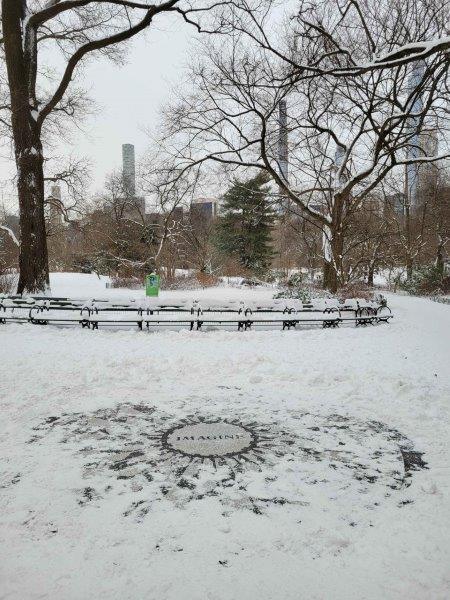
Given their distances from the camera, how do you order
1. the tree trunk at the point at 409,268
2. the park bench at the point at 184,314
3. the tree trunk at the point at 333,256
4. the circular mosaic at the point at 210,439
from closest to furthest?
1. the circular mosaic at the point at 210,439
2. the park bench at the point at 184,314
3. the tree trunk at the point at 333,256
4. the tree trunk at the point at 409,268

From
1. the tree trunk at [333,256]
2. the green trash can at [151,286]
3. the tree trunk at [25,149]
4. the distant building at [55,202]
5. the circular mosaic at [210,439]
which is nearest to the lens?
the circular mosaic at [210,439]

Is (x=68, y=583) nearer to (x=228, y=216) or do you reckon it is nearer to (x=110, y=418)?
(x=110, y=418)

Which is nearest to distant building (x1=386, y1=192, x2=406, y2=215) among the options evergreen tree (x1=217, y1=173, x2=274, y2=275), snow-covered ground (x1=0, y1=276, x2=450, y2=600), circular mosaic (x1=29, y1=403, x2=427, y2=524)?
evergreen tree (x1=217, y1=173, x2=274, y2=275)

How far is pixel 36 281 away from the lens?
543 inches

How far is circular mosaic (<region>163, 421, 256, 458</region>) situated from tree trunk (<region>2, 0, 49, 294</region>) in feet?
34.5

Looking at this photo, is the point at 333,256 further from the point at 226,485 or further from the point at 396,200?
the point at 396,200

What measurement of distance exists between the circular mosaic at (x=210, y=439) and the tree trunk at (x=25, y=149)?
10507 millimetres

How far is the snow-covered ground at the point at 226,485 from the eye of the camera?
8.61 ft

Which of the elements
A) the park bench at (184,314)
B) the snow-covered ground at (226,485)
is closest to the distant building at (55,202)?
the park bench at (184,314)

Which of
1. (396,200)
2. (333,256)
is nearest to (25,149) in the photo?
(333,256)

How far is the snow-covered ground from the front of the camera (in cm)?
262

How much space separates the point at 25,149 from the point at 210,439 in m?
12.1

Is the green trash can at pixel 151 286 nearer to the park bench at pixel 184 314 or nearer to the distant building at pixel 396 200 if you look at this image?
the park bench at pixel 184 314

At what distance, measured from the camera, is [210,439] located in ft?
15.4
